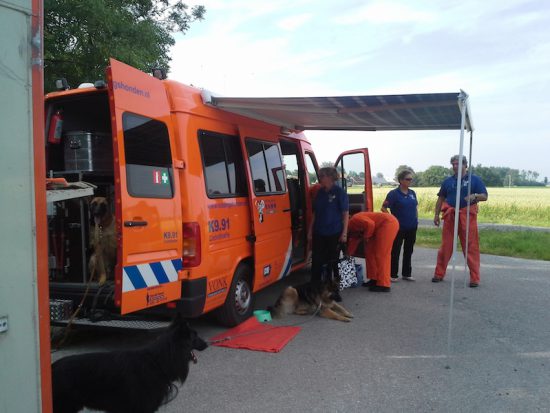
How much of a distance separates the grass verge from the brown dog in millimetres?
9637

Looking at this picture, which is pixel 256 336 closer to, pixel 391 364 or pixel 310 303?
pixel 310 303

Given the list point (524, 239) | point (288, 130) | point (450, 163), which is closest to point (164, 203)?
point (288, 130)

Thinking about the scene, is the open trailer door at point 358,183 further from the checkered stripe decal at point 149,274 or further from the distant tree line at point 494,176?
the distant tree line at point 494,176

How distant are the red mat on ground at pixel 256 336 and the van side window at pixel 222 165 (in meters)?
1.51

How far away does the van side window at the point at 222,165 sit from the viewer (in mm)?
4508

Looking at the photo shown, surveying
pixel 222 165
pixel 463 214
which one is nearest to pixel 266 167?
pixel 222 165

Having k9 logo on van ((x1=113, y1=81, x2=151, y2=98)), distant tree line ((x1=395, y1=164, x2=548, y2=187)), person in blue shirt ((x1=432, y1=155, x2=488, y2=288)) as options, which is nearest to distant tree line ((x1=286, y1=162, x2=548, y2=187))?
distant tree line ((x1=395, y1=164, x2=548, y2=187))

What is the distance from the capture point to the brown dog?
435 centimetres

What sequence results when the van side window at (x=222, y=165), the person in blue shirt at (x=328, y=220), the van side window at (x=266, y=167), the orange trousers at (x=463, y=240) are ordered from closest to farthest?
the van side window at (x=222, y=165)
the van side window at (x=266, y=167)
the person in blue shirt at (x=328, y=220)
the orange trousers at (x=463, y=240)

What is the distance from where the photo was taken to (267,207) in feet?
18.1

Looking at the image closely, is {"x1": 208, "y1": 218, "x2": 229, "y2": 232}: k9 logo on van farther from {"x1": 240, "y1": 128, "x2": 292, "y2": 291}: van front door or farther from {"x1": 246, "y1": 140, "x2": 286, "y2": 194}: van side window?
{"x1": 246, "y1": 140, "x2": 286, "y2": 194}: van side window

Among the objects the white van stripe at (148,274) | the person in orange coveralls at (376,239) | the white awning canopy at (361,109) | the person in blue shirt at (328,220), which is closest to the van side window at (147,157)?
the white van stripe at (148,274)

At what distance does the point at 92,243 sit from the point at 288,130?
131 inches

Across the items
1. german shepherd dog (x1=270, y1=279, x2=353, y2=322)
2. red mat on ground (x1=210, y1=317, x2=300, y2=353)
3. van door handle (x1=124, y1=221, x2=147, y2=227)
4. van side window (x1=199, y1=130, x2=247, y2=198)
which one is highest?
van side window (x1=199, y1=130, x2=247, y2=198)
